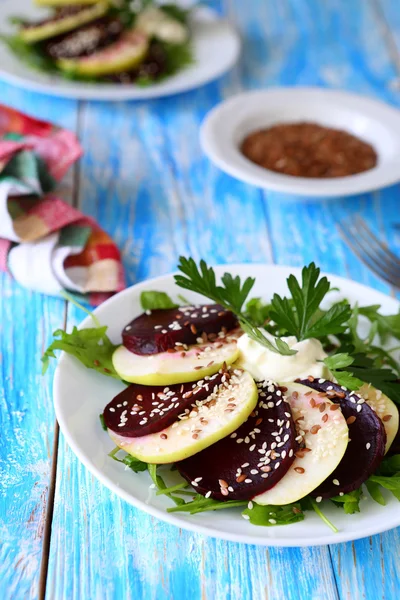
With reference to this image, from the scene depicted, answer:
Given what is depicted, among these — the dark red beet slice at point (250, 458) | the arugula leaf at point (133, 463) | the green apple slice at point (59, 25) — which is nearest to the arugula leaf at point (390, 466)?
the dark red beet slice at point (250, 458)

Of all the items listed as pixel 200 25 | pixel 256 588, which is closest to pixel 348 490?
pixel 256 588

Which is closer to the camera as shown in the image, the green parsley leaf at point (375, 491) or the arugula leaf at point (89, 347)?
the green parsley leaf at point (375, 491)

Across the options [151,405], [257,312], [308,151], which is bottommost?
[308,151]

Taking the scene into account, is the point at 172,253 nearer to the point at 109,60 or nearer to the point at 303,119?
the point at 303,119

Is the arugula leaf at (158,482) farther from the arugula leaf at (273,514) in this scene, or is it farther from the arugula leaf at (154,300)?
the arugula leaf at (154,300)

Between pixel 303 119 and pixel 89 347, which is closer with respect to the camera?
pixel 89 347

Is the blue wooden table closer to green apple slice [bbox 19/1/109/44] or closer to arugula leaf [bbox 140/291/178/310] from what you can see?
green apple slice [bbox 19/1/109/44]

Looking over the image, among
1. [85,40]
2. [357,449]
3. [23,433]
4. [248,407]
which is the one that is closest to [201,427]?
[248,407]
